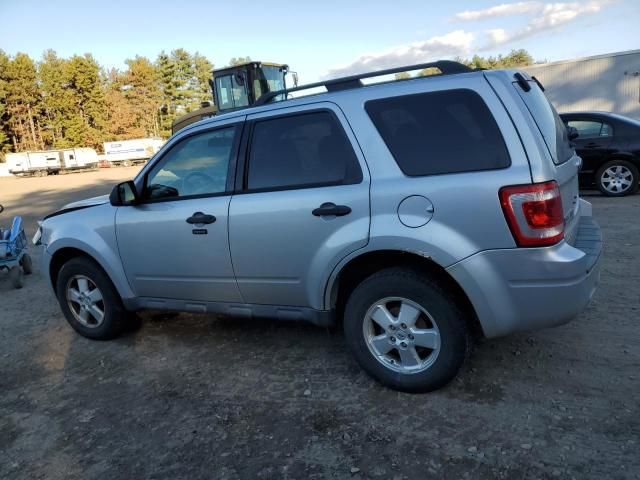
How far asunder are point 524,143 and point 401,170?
0.68m

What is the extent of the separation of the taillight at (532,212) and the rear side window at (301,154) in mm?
884

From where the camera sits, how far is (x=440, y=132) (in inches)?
116

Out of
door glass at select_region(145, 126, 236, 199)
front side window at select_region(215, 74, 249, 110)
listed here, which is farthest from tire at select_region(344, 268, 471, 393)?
front side window at select_region(215, 74, 249, 110)

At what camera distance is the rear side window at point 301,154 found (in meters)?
3.23

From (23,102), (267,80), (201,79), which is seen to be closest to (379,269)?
(267,80)

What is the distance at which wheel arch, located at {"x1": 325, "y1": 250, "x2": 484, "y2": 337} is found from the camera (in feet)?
10.0

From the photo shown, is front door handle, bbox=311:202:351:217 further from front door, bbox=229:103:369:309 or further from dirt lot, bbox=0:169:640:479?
dirt lot, bbox=0:169:640:479

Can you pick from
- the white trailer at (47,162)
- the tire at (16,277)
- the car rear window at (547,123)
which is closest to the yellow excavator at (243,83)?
the tire at (16,277)

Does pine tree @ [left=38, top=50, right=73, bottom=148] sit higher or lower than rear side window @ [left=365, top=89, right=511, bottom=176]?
higher

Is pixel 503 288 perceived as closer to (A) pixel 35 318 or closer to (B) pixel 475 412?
(B) pixel 475 412

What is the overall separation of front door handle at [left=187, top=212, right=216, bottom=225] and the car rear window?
2.16 m

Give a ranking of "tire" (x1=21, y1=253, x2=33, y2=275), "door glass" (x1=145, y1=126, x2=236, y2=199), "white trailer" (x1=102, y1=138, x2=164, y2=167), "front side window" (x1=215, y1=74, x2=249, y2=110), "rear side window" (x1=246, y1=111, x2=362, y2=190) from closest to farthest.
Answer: "rear side window" (x1=246, y1=111, x2=362, y2=190)
"door glass" (x1=145, y1=126, x2=236, y2=199)
"tire" (x1=21, y1=253, x2=33, y2=275)
"front side window" (x1=215, y1=74, x2=249, y2=110)
"white trailer" (x1=102, y1=138, x2=164, y2=167)

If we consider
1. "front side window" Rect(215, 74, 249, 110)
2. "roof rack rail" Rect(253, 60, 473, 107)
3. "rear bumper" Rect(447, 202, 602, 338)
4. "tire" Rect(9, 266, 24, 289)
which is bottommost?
"tire" Rect(9, 266, 24, 289)

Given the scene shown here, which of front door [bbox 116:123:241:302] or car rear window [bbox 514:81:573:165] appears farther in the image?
front door [bbox 116:123:241:302]
